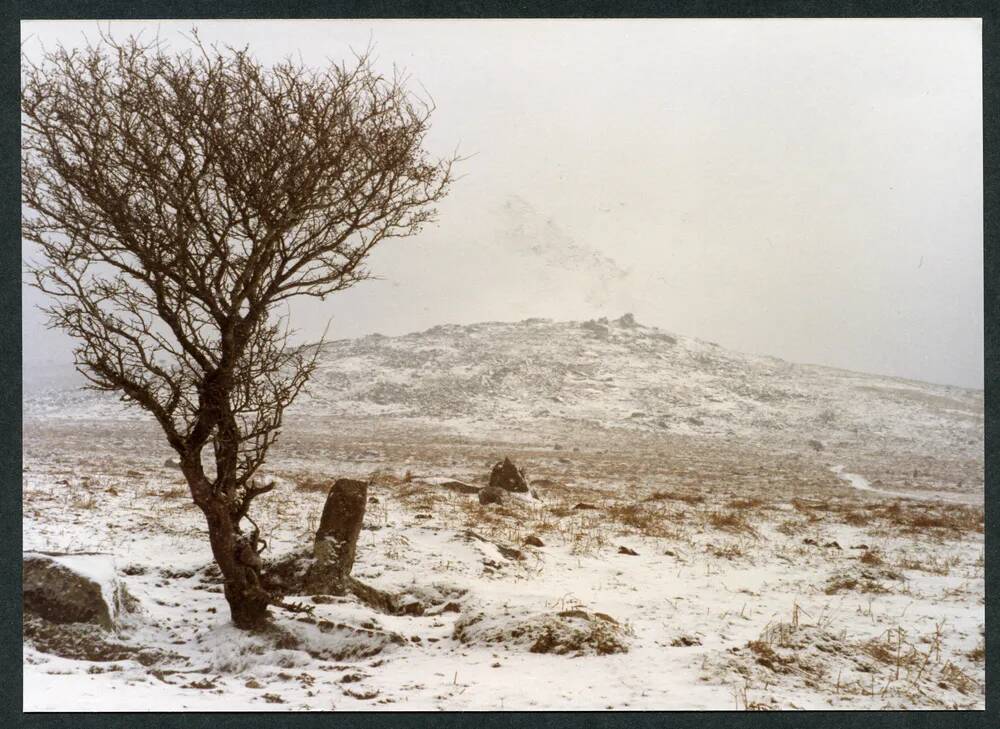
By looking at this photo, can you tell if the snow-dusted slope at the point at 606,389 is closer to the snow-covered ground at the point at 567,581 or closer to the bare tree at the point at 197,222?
the snow-covered ground at the point at 567,581

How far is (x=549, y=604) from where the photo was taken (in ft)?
23.1

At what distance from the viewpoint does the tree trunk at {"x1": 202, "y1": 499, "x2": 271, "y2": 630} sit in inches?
244

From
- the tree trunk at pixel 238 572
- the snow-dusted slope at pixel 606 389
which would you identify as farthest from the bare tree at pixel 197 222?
the snow-dusted slope at pixel 606 389

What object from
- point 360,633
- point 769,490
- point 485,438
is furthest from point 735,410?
point 360,633

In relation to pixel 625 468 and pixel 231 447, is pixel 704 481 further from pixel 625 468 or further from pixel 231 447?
pixel 231 447

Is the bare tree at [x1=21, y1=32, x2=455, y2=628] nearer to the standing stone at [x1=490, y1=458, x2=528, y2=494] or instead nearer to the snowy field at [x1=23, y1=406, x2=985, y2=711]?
the snowy field at [x1=23, y1=406, x2=985, y2=711]

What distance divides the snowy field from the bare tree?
94 cm

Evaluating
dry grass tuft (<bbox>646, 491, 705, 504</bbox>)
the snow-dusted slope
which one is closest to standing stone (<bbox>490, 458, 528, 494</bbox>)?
dry grass tuft (<bbox>646, 491, 705, 504</bbox>)

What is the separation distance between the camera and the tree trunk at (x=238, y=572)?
244 inches

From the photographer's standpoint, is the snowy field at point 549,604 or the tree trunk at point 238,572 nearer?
the snowy field at point 549,604

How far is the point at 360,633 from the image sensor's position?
6.25 meters

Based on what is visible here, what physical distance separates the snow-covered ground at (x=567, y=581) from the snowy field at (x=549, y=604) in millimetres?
26

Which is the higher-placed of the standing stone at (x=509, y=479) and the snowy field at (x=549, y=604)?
the standing stone at (x=509, y=479)

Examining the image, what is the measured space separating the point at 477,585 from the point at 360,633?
1.57 metres
